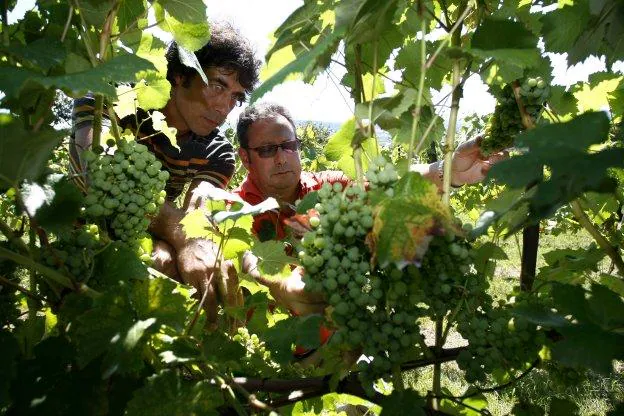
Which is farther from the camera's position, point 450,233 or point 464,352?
point 464,352

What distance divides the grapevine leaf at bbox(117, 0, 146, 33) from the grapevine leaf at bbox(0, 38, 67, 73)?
1.24 feet

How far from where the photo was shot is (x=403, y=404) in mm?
932

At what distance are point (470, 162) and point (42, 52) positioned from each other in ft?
5.80

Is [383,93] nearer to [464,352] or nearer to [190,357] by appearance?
[464,352]

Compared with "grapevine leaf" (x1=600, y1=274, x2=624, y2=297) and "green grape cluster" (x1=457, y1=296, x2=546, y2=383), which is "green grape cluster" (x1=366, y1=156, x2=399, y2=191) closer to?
"green grape cluster" (x1=457, y1=296, x2=546, y2=383)

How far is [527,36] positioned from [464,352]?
0.59m

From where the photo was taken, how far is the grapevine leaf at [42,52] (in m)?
0.94

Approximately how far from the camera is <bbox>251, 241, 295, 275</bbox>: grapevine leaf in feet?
4.24

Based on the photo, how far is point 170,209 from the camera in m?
2.00

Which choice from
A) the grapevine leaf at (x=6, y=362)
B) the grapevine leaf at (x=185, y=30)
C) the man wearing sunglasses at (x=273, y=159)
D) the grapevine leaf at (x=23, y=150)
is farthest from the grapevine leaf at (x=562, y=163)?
the man wearing sunglasses at (x=273, y=159)

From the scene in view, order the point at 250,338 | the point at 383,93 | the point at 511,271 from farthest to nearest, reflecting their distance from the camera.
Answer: the point at 511,271
the point at 250,338
the point at 383,93

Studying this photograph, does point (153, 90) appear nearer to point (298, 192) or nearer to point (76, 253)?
point (76, 253)

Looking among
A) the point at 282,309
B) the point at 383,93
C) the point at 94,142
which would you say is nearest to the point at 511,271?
the point at 282,309

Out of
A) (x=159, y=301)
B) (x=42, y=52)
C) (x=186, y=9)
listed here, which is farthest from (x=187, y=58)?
(x=159, y=301)
